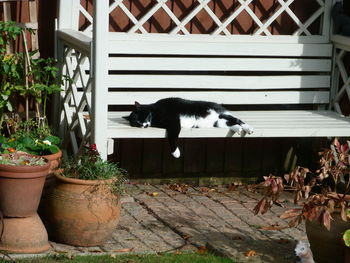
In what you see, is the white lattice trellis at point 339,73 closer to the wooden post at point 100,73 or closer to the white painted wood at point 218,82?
the white painted wood at point 218,82

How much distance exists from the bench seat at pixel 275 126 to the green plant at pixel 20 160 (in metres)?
0.86

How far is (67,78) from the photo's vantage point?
6.97 meters

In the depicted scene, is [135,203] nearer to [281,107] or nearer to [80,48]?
[80,48]

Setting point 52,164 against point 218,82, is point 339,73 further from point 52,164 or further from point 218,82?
point 52,164

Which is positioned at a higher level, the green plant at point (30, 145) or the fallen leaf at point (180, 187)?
the green plant at point (30, 145)

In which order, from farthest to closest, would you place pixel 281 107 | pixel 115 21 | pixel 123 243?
pixel 281 107, pixel 115 21, pixel 123 243

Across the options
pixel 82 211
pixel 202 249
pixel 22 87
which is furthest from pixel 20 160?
pixel 202 249

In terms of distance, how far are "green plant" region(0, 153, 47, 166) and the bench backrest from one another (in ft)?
5.02

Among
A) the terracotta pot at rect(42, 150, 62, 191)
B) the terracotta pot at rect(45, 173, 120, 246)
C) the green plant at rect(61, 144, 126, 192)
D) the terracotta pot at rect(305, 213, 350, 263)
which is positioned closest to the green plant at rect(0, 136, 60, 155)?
the terracotta pot at rect(42, 150, 62, 191)

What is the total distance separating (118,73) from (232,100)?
0.99 m

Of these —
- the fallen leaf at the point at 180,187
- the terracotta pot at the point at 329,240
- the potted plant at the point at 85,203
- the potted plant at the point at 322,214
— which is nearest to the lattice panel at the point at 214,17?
the fallen leaf at the point at 180,187

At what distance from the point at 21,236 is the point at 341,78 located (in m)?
3.55

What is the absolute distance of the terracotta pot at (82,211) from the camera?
5723mm

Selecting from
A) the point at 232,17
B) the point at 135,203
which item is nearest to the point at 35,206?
the point at 135,203
